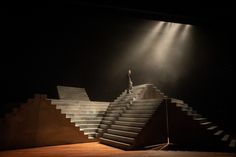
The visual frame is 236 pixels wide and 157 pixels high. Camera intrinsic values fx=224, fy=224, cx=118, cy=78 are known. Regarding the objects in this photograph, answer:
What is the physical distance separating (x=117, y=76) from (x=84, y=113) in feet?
15.0

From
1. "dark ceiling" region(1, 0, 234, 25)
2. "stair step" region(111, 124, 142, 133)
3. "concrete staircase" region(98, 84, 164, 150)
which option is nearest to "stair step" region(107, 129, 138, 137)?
"concrete staircase" region(98, 84, 164, 150)

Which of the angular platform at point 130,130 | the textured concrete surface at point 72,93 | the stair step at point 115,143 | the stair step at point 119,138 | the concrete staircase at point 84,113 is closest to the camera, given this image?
the stair step at point 115,143

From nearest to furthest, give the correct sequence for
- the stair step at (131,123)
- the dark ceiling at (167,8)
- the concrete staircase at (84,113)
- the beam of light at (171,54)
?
the dark ceiling at (167,8), the stair step at (131,123), the concrete staircase at (84,113), the beam of light at (171,54)

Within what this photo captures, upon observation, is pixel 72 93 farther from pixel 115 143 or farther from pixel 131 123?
pixel 115 143

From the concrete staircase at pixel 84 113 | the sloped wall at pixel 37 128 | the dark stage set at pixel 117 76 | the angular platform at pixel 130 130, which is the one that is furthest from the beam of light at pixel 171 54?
the sloped wall at pixel 37 128

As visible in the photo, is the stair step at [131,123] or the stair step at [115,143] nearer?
the stair step at [115,143]

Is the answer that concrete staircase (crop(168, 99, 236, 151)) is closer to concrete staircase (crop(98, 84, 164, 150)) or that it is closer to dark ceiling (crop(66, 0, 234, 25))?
concrete staircase (crop(98, 84, 164, 150))

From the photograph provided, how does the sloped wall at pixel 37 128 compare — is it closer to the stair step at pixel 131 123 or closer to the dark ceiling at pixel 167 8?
the stair step at pixel 131 123

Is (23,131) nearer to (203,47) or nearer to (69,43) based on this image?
(69,43)

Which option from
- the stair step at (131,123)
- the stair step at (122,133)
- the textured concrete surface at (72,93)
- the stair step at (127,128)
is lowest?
the stair step at (122,133)

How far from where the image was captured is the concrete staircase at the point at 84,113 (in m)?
9.93

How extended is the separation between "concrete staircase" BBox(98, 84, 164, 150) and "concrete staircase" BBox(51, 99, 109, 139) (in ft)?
1.02

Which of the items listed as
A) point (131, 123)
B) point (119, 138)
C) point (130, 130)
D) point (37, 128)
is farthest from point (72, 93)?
point (130, 130)

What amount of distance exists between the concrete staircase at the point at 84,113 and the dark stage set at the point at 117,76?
0.05m
